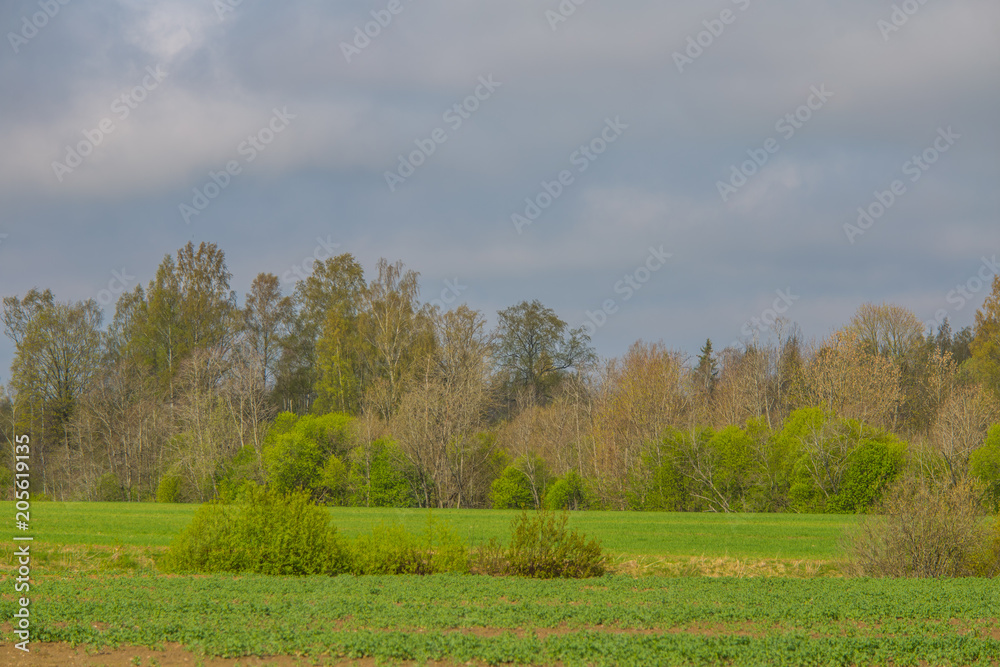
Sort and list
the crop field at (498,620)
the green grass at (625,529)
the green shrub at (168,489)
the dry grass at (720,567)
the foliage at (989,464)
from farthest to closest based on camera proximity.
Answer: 1. the green shrub at (168,489)
2. the foliage at (989,464)
3. the green grass at (625,529)
4. the dry grass at (720,567)
5. the crop field at (498,620)

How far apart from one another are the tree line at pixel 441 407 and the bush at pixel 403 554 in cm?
2729

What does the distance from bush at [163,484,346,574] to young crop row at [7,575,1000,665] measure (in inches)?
58.4

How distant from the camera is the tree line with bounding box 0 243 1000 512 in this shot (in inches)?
1891

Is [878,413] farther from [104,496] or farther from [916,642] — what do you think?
[104,496]

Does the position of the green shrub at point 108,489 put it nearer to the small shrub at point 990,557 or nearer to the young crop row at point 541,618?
the young crop row at point 541,618

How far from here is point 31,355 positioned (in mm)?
66875

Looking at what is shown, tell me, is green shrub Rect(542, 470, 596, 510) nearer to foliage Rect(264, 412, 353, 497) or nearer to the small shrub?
foliage Rect(264, 412, 353, 497)

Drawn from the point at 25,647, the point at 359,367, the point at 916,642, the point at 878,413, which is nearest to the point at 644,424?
the point at 878,413

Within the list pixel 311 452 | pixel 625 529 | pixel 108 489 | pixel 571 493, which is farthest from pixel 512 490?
pixel 108 489

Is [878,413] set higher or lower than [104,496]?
higher

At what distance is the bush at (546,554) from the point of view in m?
20.6

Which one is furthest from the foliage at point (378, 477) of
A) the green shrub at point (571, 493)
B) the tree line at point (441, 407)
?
the green shrub at point (571, 493)

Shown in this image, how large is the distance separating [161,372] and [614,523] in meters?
48.4

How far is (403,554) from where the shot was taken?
69.3ft
